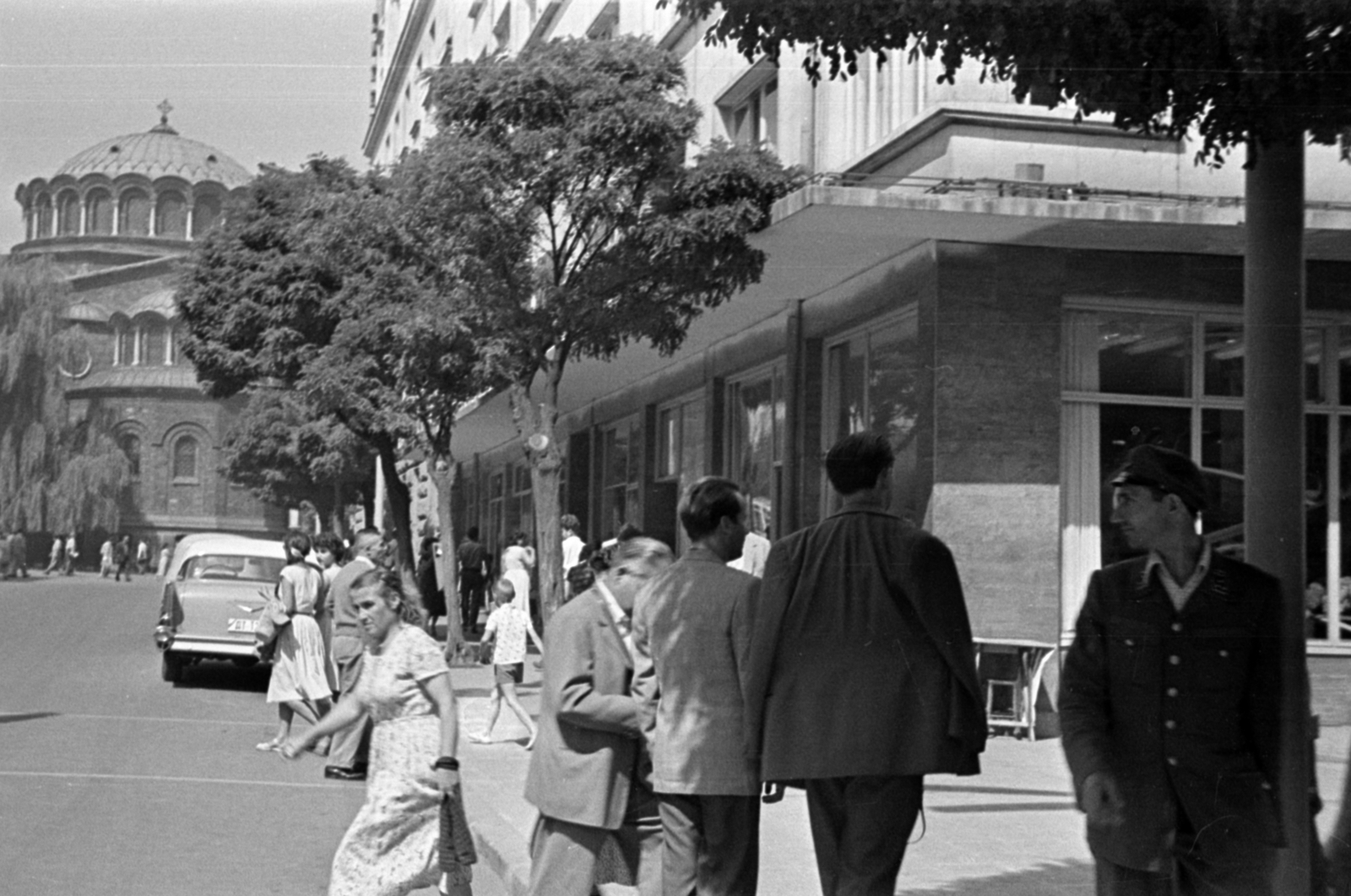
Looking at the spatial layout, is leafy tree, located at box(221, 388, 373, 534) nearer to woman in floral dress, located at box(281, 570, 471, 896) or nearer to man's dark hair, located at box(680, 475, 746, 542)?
woman in floral dress, located at box(281, 570, 471, 896)

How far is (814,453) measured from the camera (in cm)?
1664

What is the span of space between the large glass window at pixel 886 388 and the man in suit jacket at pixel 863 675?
1818 mm

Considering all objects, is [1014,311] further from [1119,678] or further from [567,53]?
[567,53]

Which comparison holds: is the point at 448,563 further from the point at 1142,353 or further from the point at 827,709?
the point at 827,709

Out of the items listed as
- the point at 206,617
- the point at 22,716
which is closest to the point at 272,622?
the point at 22,716

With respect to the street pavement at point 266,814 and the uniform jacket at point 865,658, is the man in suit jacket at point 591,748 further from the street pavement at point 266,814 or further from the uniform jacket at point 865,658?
the uniform jacket at point 865,658

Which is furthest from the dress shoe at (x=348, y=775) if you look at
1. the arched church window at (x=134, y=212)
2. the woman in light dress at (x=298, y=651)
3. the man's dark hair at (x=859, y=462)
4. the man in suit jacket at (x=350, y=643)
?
the man's dark hair at (x=859, y=462)

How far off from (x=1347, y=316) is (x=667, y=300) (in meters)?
7.80

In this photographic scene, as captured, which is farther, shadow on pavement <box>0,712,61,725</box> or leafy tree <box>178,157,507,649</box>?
shadow on pavement <box>0,712,61,725</box>

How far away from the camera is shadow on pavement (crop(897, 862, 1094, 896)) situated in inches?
263

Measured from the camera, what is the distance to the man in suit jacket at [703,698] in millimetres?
5293

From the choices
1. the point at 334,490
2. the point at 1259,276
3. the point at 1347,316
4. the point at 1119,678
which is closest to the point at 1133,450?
the point at 1119,678

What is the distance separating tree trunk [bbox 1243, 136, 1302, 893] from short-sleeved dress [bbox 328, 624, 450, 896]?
2.67 metres

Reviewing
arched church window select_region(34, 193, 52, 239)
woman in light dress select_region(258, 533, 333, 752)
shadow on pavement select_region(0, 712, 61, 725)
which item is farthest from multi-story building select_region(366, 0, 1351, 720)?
shadow on pavement select_region(0, 712, 61, 725)
